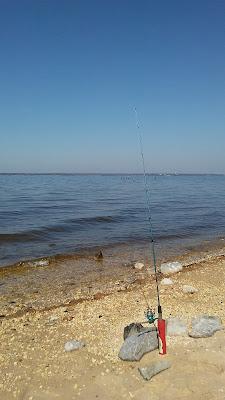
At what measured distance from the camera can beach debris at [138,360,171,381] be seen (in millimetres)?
5523

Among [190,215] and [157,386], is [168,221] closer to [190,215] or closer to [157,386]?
[190,215]

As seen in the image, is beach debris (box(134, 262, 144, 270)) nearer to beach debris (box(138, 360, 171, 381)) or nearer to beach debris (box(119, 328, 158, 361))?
beach debris (box(119, 328, 158, 361))

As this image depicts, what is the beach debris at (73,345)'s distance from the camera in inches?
261

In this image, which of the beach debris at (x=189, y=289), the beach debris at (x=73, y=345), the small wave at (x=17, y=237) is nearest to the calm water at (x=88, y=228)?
the small wave at (x=17, y=237)

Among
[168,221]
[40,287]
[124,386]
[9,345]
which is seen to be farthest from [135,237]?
[124,386]

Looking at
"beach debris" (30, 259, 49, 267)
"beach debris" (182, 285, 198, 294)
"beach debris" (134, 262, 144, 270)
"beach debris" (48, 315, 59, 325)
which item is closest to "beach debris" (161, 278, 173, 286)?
"beach debris" (182, 285, 198, 294)

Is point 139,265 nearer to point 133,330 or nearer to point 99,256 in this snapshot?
point 99,256

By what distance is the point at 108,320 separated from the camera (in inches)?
308

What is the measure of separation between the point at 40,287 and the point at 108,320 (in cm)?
386

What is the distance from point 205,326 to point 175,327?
0.54 m

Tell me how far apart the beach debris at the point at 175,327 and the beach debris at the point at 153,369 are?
1003 mm

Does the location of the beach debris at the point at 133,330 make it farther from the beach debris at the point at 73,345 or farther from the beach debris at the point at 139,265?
the beach debris at the point at 139,265

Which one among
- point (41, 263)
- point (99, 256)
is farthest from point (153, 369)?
point (99, 256)

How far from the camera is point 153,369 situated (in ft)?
18.4
